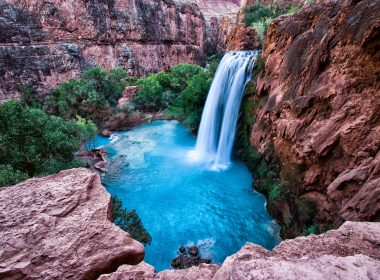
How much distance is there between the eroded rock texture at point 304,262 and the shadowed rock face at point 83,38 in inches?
1144

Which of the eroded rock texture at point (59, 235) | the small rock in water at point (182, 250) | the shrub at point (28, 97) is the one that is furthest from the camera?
the shrub at point (28, 97)

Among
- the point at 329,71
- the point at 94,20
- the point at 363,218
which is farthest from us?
the point at 94,20

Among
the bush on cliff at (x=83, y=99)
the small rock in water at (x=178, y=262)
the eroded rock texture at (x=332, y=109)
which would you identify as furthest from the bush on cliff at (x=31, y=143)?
the bush on cliff at (x=83, y=99)

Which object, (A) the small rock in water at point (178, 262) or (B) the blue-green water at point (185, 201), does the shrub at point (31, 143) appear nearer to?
(B) the blue-green water at point (185, 201)

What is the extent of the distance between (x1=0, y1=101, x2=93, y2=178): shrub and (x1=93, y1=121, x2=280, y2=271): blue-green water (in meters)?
Result: 4.19

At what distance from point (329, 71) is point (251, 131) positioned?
24.1 feet

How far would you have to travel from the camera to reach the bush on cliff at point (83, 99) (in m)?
21.8

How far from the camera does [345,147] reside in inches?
300

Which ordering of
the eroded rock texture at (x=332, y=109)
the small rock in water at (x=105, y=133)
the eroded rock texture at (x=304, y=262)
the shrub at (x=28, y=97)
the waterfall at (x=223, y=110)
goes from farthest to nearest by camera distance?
the shrub at (x=28, y=97), the small rock in water at (x=105, y=133), the waterfall at (x=223, y=110), the eroded rock texture at (x=332, y=109), the eroded rock texture at (x=304, y=262)

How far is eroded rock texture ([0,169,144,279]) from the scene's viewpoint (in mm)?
2930

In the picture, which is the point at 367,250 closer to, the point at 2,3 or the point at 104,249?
the point at 104,249

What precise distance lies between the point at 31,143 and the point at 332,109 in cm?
1216

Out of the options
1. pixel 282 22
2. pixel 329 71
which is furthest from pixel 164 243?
pixel 282 22

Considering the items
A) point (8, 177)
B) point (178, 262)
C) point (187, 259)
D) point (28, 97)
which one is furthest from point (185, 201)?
point (28, 97)
